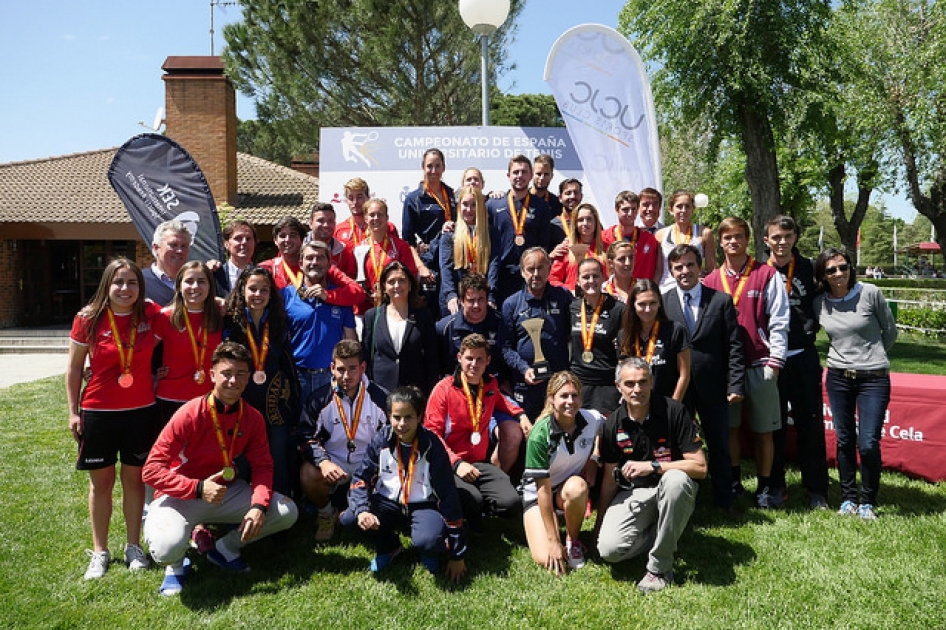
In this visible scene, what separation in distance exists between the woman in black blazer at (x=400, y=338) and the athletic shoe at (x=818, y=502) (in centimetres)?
296

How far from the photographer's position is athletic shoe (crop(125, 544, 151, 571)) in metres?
3.86

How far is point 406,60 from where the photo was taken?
773 inches

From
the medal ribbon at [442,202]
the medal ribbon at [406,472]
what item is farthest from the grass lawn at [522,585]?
the medal ribbon at [442,202]

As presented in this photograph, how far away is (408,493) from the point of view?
3.83 meters

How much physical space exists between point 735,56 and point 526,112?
72.5 feet

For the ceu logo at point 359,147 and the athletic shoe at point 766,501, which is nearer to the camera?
A: the athletic shoe at point 766,501

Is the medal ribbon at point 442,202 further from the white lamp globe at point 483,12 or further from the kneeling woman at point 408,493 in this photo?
the white lamp globe at point 483,12

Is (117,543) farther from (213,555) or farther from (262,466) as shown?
(262,466)

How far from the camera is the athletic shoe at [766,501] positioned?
15.7 ft

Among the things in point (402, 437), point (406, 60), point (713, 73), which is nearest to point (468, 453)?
point (402, 437)

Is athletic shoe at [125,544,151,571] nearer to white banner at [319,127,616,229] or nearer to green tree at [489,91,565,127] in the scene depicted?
white banner at [319,127,616,229]

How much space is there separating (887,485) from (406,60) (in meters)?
18.0

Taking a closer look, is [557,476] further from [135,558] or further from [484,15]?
[484,15]

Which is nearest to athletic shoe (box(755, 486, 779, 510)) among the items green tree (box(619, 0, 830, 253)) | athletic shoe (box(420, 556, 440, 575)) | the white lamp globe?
athletic shoe (box(420, 556, 440, 575))
